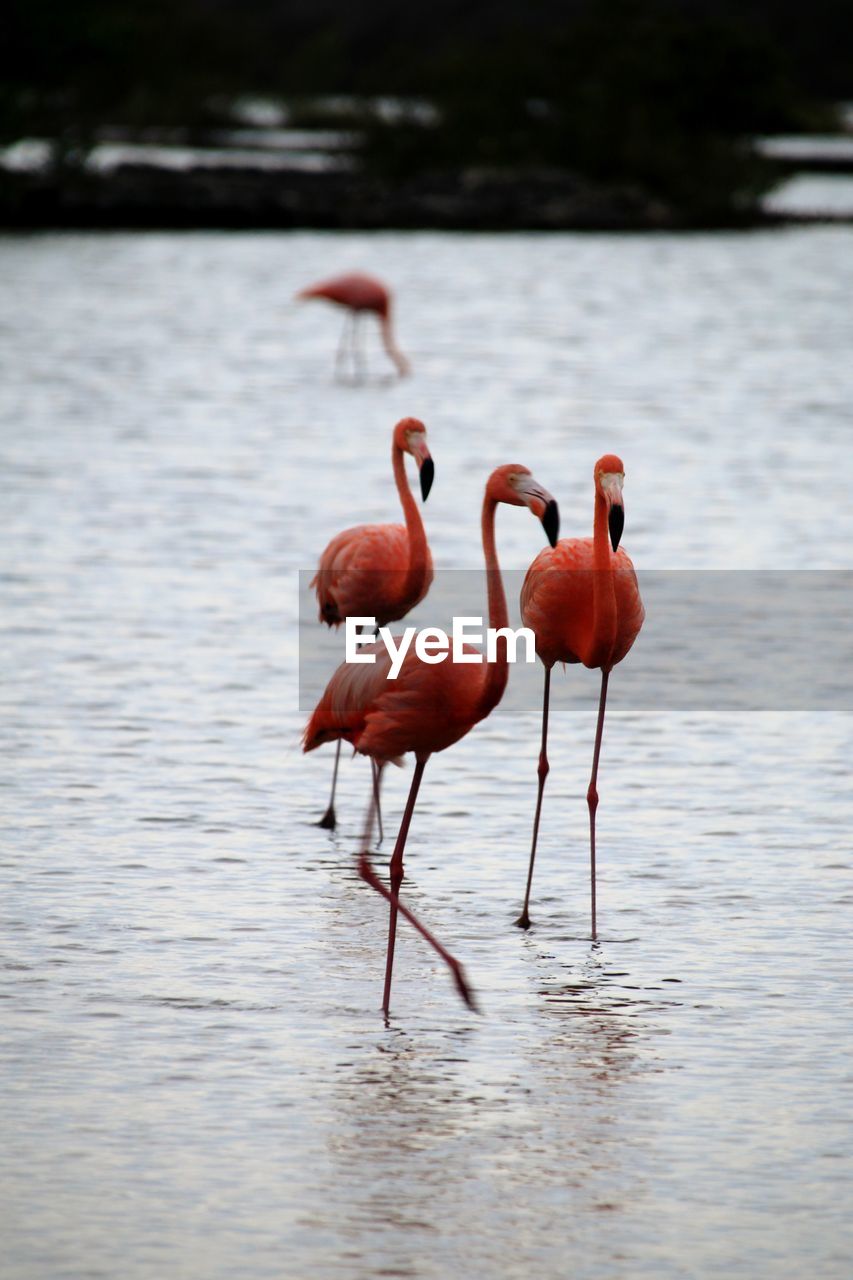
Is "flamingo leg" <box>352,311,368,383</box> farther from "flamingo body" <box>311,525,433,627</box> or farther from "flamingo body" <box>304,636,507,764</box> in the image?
"flamingo body" <box>304,636,507,764</box>

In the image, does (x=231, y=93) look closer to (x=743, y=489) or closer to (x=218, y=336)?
(x=218, y=336)

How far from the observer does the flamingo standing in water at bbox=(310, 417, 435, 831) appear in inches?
292

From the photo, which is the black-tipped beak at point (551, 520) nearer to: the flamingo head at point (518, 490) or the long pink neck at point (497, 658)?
the flamingo head at point (518, 490)

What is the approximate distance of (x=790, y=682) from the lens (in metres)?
9.68

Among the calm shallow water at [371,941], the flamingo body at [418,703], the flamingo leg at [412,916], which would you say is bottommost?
the calm shallow water at [371,941]

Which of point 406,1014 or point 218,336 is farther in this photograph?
point 218,336

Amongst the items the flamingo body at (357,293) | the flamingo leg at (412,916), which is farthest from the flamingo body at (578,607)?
the flamingo body at (357,293)

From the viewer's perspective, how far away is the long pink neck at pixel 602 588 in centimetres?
639

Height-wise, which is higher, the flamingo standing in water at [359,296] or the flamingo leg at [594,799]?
the flamingo leg at [594,799]

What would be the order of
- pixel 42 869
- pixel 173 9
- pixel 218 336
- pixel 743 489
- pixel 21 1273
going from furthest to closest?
pixel 173 9, pixel 218 336, pixel 743 489, pixel 42 869, pixel 21 1273

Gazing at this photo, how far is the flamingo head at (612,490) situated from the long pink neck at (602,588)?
0.09m

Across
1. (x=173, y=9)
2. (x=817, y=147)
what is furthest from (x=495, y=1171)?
(x=817, y=147)

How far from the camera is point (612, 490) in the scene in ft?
19.9

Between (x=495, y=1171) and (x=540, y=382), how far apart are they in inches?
680
